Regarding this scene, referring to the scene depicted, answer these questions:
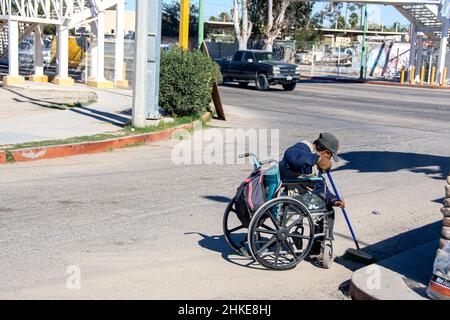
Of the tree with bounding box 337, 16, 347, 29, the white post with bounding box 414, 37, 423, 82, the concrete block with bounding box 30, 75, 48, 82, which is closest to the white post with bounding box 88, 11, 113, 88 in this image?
the concrete block with bounding box 30, 75, 48, 82

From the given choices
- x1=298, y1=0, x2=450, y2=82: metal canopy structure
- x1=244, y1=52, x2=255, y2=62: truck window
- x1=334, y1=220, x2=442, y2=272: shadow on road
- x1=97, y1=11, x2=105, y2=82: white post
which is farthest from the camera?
x1=298, y1=0, x2=450, y2=82: metal canopy structure

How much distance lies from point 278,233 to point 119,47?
21228 millimetres

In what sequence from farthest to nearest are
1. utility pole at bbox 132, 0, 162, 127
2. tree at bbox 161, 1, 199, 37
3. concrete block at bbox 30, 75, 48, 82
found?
tree at bbox 161, 1, 199, 37 < concrete block at bbox 30, 75, 48, 82 < utility pole at bbox 132, 0, 162, 127

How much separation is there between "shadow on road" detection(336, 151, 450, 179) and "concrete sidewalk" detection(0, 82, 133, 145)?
5335 millimetres

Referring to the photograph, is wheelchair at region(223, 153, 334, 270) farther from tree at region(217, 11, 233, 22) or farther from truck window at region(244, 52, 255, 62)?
tree at region(217, 11, 233, 22)

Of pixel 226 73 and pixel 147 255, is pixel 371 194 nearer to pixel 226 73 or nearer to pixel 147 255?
pixel 147 255

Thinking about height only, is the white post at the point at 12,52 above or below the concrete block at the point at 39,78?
above

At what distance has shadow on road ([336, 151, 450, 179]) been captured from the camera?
38.2 feet

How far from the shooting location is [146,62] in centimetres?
1424

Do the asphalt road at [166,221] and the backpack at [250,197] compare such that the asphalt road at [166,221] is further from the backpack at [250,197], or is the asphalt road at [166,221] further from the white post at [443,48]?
the white post at [443,48]

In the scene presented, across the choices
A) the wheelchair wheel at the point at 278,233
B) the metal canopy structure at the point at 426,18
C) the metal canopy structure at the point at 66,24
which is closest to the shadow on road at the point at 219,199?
the wheelchair wheel at the point at 278,233

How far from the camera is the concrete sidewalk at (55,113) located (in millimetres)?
13641

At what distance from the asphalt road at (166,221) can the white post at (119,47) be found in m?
13.1

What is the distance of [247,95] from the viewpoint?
1091 inches
